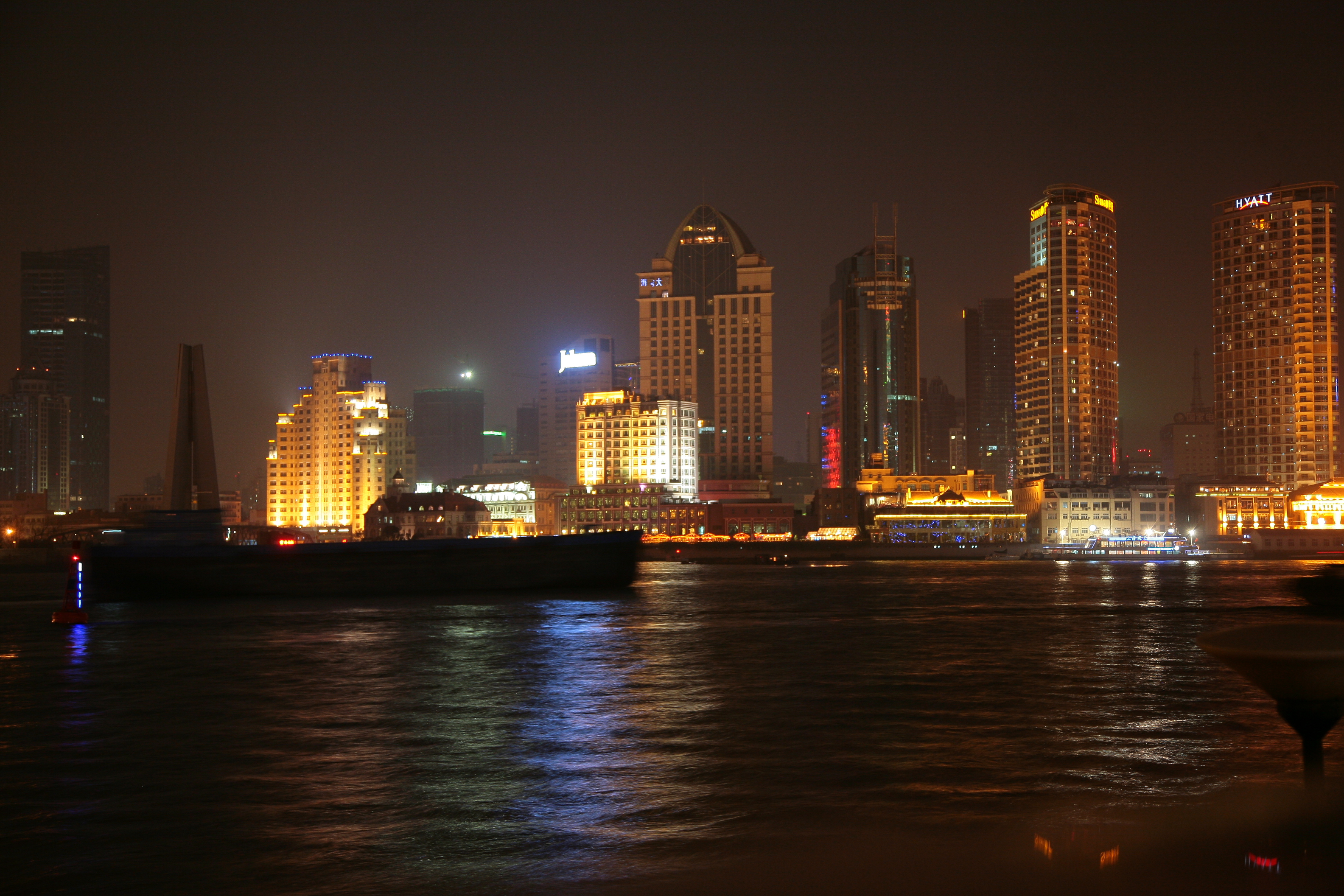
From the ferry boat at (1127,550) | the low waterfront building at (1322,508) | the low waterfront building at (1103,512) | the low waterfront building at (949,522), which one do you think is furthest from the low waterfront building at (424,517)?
the low waterfront building at (1322,508)

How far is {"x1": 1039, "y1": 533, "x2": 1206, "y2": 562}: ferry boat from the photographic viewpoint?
13238 cm

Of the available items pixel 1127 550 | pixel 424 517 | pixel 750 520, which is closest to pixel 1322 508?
pixel 1127 550

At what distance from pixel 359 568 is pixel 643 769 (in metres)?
48.3

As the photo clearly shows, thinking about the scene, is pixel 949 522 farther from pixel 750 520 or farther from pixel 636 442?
pixel 636 442

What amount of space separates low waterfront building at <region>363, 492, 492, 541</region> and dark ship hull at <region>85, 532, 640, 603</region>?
9293cm

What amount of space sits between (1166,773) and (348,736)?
10.1 metres

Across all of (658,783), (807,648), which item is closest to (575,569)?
(807,648)

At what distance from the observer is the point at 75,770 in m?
12.1

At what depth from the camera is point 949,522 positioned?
6270 inches

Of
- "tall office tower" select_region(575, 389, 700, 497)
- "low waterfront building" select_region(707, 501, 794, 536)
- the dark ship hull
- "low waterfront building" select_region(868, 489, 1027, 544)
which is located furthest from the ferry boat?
the dark ship hull

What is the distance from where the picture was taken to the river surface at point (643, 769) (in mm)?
7695

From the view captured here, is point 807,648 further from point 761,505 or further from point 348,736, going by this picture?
point 761,505

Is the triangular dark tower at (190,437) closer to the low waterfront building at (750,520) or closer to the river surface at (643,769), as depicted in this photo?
the river surface at (643,769)

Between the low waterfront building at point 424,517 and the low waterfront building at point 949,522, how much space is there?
206 feet
